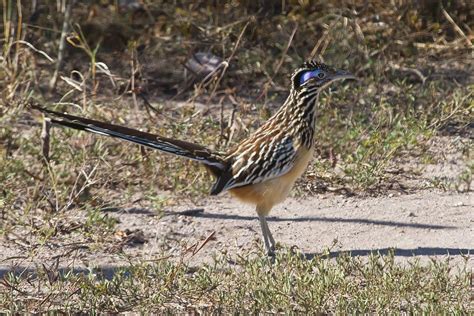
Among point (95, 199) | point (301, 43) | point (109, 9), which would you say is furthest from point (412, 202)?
point (109, 9)

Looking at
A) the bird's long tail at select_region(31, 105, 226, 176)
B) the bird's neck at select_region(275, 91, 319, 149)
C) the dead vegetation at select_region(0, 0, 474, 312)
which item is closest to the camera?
the dead vegetation at select_region(0, 0, 474, 312)

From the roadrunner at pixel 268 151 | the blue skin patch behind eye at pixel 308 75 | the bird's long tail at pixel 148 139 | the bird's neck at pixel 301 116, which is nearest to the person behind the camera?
the bird's long tail at pixel 148 139

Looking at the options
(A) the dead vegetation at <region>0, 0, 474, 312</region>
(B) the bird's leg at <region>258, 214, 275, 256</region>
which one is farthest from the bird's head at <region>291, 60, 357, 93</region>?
(A) the dead vegetation at <region>0, 0, 474, 312</region>

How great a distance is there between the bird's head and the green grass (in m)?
1.22

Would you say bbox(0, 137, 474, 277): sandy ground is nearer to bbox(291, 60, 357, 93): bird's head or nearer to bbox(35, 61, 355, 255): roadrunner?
bbox(35, 61, 355, 255): roadrunner

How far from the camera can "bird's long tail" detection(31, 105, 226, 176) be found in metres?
7.04

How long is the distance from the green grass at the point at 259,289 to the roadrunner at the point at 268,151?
1.80ft

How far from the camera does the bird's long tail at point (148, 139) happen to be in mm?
7039

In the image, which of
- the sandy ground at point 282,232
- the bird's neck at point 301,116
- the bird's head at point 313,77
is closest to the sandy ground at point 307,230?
the sandy ground at point 282,232

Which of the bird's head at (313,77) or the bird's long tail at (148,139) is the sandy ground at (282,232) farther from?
the bird's head at (313,77)

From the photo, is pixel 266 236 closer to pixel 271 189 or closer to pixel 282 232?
pixel 271 189

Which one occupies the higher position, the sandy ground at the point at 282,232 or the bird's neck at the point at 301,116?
the bird's neck at the point at 301,116

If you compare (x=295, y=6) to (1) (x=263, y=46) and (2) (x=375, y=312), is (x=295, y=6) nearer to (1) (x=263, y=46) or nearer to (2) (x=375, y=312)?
(1) (x=263, y=46)

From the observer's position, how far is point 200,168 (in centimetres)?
859
